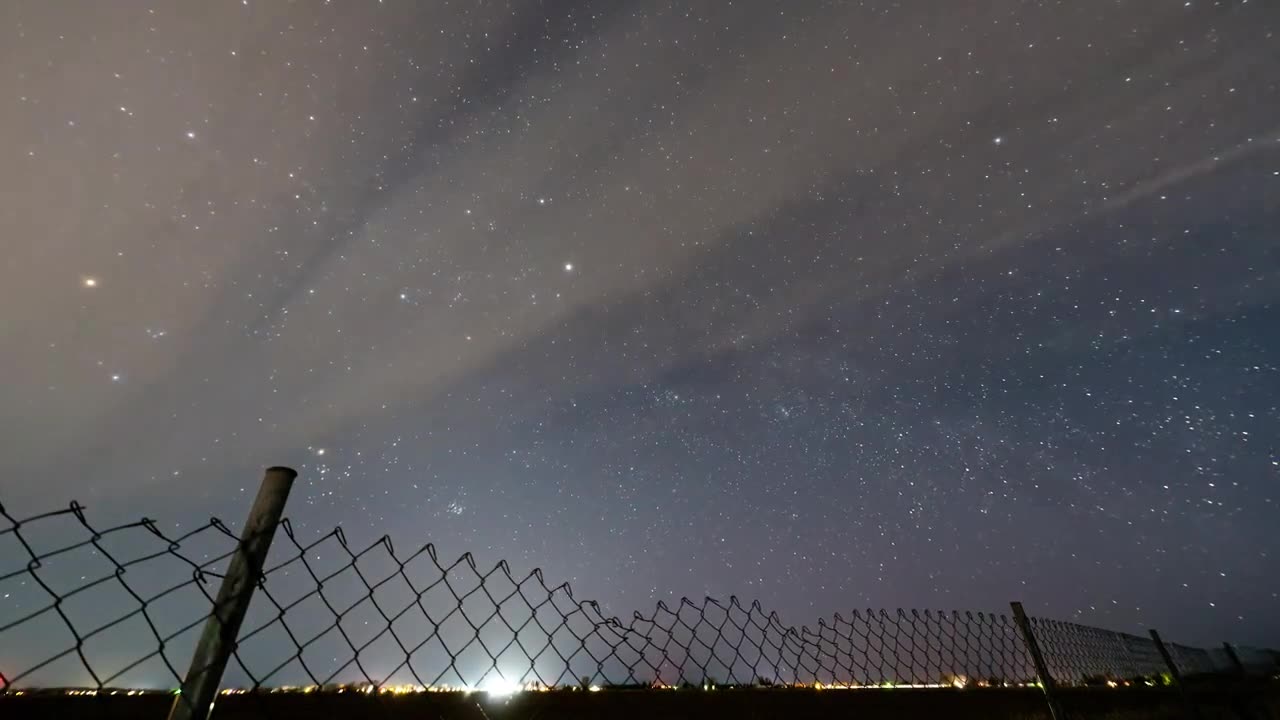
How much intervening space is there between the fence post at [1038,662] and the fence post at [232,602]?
471cm

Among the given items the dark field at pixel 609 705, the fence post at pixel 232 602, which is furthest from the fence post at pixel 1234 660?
the fence post at pixel 232 602

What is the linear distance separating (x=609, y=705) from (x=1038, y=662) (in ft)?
12.5

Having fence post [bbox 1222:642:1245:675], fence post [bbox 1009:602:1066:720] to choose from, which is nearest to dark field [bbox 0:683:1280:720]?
fence post [bbox 1009:602:1066:720]

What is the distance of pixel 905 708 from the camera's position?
107 inches

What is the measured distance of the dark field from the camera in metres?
1.26

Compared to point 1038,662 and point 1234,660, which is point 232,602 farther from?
point 1234,660

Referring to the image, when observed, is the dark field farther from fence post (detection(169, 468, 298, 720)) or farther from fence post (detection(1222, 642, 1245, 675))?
fence post (detection(1222, 642, 1245, 675))

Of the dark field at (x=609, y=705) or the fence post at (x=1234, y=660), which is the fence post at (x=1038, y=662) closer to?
the dark field at (x=609, y=705)

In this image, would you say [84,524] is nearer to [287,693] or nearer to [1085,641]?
[287,693]

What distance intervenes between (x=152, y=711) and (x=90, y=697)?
132 millimetres

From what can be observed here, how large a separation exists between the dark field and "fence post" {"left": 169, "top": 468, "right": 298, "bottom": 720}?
8 centimetres

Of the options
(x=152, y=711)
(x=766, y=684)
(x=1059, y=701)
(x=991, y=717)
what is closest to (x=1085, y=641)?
(x=1059, y=701)

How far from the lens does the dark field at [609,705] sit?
4.12ft

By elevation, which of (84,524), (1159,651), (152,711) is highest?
(1159,651)
